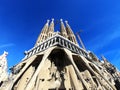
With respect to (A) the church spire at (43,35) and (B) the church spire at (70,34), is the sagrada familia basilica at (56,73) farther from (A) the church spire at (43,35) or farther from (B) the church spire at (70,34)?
(B) the church spire at (70,34)

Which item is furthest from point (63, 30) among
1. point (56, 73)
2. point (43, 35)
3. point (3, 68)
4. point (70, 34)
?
point (56, 73)

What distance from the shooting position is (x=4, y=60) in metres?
28.1

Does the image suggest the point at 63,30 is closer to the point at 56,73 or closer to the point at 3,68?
the point at 3,68

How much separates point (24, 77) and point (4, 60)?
1072 cm

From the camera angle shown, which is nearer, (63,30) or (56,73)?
(56,73)

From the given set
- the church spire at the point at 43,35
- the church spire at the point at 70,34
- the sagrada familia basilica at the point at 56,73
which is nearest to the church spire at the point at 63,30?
the church spire at the point at 70,34

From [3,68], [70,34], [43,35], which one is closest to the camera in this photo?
[3,68]

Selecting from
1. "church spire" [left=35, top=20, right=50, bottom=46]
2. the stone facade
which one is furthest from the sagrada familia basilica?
"church spire" [left=35, top=20, right=50, bottom=46]

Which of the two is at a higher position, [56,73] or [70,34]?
[70,34]

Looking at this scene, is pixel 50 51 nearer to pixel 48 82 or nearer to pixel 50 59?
pixel 50 59

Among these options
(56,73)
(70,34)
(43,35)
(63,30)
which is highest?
(63,30)

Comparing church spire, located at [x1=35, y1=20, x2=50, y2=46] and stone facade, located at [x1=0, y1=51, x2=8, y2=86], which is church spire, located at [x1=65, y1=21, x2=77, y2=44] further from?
stone facade, located at [x1=0, y1=51, x2=8, y2=86]

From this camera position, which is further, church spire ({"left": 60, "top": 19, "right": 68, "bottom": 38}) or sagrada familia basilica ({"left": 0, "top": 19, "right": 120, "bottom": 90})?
church spire ({"left": 60, "top": 19, "right": 68, "bottom": 38})

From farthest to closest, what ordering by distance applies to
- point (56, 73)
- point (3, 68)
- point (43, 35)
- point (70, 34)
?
point (70, 34)
point (43, 35)
point (3, 68)
point (56, 73)
